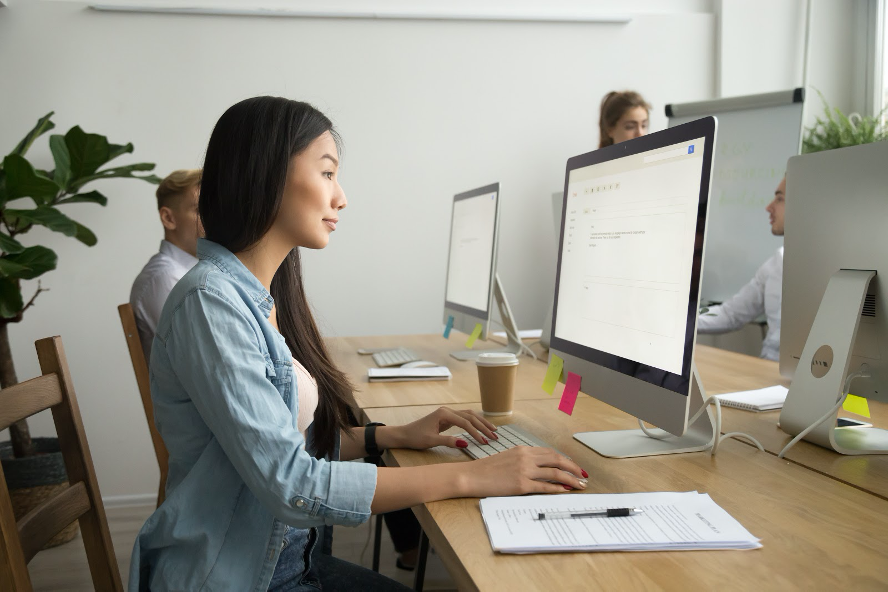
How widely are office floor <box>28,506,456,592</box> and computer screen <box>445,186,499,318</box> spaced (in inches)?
35.0

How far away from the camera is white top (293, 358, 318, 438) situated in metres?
1.20

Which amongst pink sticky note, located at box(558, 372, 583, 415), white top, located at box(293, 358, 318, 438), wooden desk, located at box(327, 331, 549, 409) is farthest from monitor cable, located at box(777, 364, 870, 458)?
white top, located at box(293, 358, 318, 438)

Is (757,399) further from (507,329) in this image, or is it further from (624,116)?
(624,116)

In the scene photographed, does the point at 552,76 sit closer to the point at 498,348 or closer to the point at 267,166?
the point at 498,348

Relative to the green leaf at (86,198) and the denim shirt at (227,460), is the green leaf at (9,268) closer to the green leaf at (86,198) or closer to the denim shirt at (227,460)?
the green leaf at (86,198)

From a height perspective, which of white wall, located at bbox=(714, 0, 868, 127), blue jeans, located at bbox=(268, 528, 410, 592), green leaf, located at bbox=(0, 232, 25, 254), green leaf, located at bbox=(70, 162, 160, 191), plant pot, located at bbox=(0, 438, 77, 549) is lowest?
plant pot, located at bbox=(0, 438, 77, 549)

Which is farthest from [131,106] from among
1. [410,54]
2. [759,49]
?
[759,49]

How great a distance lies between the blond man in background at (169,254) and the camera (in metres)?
2.28

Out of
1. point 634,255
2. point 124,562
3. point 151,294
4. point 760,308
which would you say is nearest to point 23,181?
point 151,294

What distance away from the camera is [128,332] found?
6.28ft

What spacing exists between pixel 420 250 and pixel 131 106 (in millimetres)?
1521

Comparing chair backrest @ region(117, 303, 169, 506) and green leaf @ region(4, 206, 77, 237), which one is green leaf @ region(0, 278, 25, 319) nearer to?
green leaf @ region(4, 206, 77, 237)

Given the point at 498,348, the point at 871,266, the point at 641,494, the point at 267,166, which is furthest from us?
the point at 498,348

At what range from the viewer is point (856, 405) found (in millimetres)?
1306
